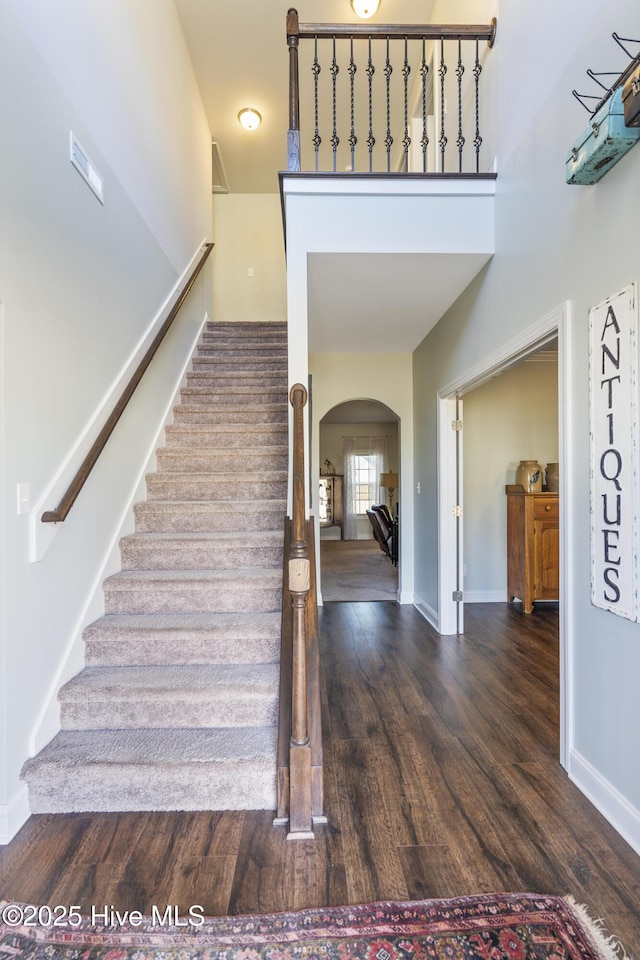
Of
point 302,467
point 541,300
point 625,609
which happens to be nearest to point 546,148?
point 541,300

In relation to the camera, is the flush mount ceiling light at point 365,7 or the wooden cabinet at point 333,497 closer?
the flush mount ceiling light at point 365,7

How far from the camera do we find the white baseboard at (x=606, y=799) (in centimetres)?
170

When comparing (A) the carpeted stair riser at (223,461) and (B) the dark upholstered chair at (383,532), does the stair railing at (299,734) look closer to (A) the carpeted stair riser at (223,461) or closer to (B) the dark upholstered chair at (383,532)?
(A) the carpeted stair riser at (223,461)

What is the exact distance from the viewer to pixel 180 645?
2328mm

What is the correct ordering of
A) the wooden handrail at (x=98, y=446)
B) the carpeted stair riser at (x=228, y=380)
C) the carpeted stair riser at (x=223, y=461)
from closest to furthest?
the wooden handrail at (x=98, y=446), the carpeted stair riser at (x=223, y=461), the carpeted stair riser at (x=228, y=380)

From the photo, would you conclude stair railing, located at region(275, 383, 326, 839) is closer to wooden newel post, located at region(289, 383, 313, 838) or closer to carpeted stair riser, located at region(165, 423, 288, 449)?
wooden newel post, located at region(289, 383, 313, 838)

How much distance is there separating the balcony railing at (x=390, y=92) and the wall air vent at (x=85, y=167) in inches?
42.6

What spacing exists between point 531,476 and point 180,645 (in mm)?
3781

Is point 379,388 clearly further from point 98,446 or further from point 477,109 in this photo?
point 98,446

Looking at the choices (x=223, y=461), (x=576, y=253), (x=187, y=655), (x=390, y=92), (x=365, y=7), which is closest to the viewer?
(x=576, y=253)

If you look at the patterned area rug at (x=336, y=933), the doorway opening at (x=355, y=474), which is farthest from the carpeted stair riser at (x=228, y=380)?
the doorway opening at (x=355, y=474)

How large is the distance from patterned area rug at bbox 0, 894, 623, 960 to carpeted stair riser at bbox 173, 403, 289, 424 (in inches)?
119

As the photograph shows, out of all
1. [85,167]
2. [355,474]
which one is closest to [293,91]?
[85,167]

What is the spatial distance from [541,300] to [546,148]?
0.68m
